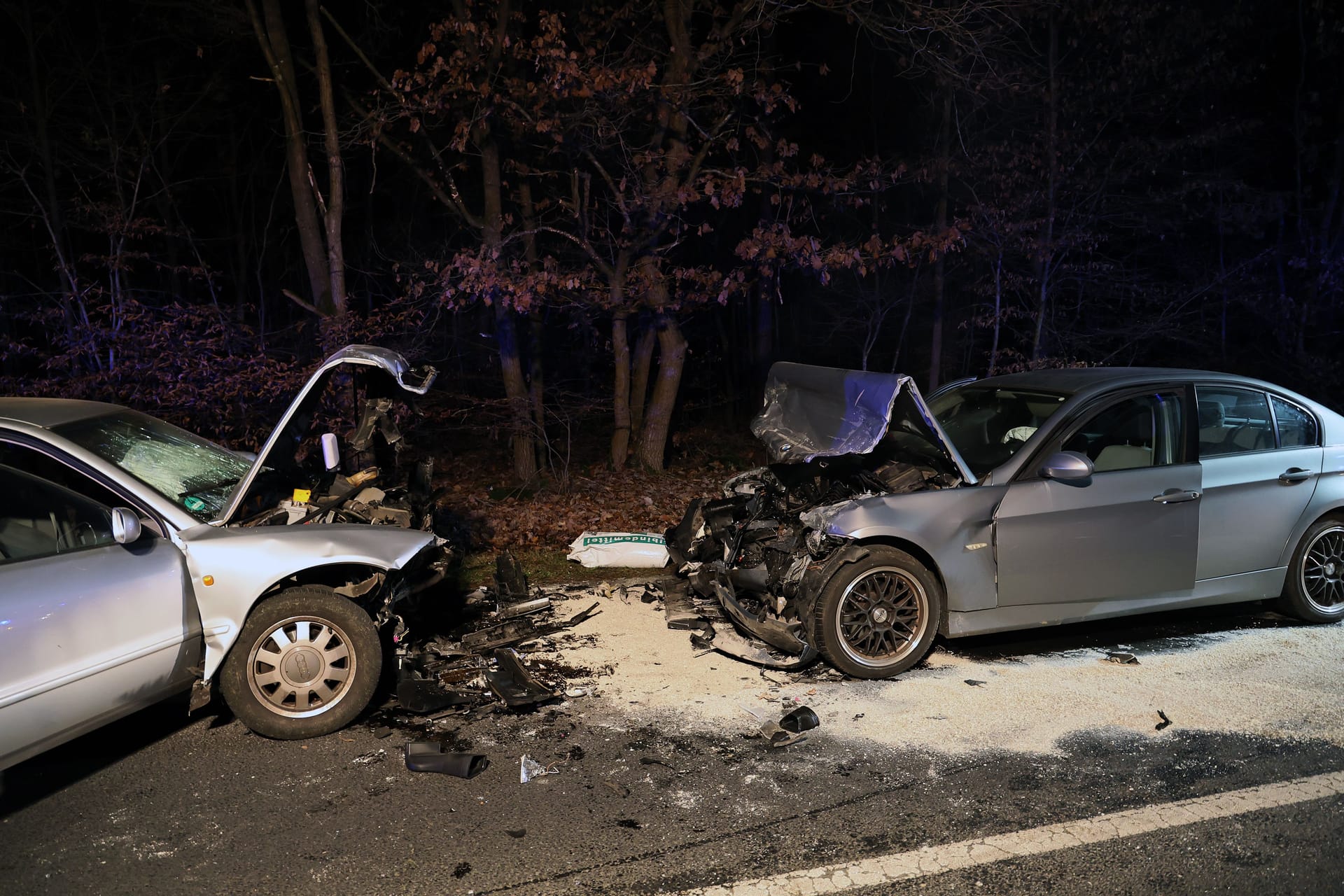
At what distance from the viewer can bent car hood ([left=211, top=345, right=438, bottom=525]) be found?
4.97 m

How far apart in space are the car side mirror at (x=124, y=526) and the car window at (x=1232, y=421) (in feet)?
19.6

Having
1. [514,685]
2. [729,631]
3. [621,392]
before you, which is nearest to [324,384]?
[514,685]

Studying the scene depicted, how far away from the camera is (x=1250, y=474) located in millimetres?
5871

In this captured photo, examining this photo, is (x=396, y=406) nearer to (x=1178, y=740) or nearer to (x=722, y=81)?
(x=722, y=81)

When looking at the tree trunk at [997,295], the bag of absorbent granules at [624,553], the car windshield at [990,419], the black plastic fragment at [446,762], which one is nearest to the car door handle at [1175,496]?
the car windshield at [990,419]

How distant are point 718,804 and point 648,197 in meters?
8.09

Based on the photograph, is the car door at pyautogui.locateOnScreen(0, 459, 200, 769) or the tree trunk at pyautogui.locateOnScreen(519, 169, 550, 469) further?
the tree trunk at pyautogui.locateOnScreen(519, 169, 550, 469)

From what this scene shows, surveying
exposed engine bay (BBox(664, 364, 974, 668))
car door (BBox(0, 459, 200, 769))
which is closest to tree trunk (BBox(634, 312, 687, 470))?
exposed engine bay (BBox(664, 364, 974, 668))

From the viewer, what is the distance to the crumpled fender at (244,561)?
4.62 metres

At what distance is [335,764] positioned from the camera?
4438 millimetres

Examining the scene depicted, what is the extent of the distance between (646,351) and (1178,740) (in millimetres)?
9273

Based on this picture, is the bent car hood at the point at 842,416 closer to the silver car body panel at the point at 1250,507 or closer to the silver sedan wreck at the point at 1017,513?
the silver sedan wreck at the point at 1017,513

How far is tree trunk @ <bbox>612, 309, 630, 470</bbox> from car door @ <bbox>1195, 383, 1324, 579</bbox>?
726 cm

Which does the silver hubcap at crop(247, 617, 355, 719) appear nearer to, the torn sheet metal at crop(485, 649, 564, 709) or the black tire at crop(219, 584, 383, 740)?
the black tire at crop(219, 584, 383, 740)
